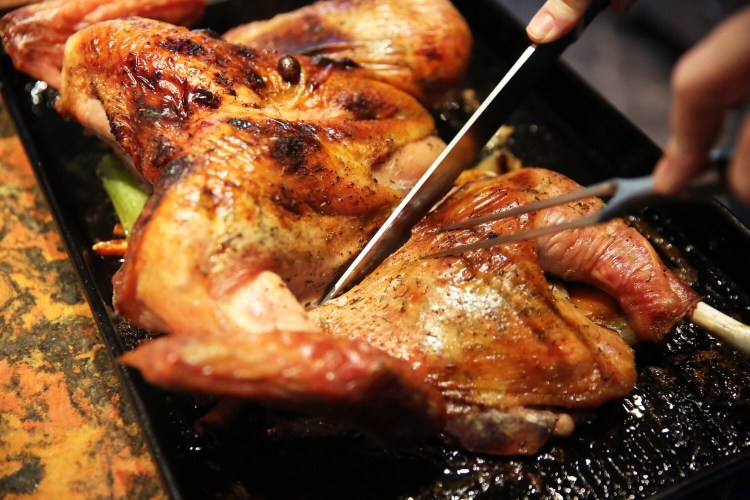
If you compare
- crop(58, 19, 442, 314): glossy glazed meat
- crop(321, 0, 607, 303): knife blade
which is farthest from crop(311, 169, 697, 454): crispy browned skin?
crop(58, 19, 442, 314): glossy glazed meat

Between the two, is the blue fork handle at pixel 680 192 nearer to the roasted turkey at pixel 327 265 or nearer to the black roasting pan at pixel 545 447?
the roasted turkey at pixel 327 265

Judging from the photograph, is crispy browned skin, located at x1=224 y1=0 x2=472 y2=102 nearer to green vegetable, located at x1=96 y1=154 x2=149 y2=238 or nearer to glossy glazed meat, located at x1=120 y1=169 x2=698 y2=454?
green vegetable, located at x1=96 y1=154 x2=149 y2=238

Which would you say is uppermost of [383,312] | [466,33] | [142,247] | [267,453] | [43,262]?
[466,33]

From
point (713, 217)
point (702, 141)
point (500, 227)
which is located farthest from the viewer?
point (713, 217)

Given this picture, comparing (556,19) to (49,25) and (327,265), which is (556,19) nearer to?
(327,265)

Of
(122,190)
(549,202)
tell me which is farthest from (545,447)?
(122,190)

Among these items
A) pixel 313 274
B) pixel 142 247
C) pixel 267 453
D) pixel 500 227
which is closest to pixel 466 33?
pixel 500 227

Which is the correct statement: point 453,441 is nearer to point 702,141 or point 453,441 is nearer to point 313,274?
point 313,274

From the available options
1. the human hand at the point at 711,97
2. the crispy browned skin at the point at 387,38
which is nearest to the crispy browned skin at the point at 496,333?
the human hand at the point at 711,97
